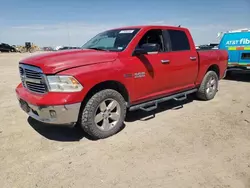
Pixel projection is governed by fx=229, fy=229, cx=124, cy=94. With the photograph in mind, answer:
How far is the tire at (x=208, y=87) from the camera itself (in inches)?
239

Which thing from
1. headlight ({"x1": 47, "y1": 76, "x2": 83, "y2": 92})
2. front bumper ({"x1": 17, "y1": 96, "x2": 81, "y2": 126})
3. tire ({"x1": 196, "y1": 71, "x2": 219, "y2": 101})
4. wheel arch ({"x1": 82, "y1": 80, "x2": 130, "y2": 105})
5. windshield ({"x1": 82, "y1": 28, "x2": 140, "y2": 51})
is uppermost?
windshield ({"x1": 82, "y1": 28, "x2": 140, "y2": 51})

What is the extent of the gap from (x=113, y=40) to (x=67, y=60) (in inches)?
55.9

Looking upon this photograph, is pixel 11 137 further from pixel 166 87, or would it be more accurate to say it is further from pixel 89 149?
pixel 166 87

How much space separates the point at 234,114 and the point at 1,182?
182 inches

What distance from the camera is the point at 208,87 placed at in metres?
6.26

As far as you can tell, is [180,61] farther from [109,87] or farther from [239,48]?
[239,48]

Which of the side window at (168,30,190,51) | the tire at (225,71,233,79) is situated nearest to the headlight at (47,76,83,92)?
the side window at (168,30,190,51)

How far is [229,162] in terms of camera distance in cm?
311

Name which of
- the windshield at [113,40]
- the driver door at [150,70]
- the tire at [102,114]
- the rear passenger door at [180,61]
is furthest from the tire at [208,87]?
the tire at [102,114]

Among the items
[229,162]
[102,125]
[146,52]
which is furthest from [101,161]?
[146,52]

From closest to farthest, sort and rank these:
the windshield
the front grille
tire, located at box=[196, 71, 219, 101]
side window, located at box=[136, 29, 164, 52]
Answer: the front grille
the windshield
side window, located at box=[136, 29, 164, 52]
tire, located at box=[196, 71, 219, 101]

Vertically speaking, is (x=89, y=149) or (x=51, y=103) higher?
(x=51, y=103)

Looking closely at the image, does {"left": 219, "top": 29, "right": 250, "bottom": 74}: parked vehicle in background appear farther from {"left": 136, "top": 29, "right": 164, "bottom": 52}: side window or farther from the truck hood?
the truck hood

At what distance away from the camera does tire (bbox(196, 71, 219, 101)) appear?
6059 mm
